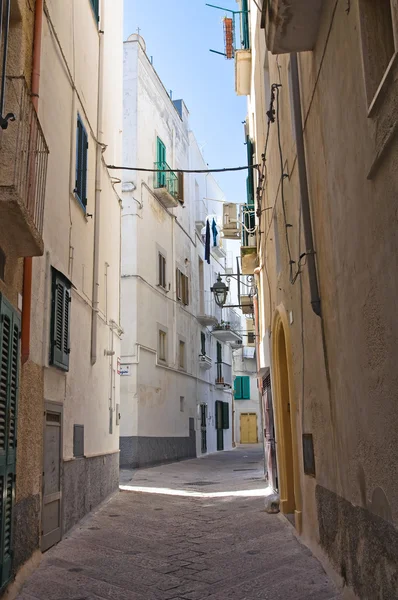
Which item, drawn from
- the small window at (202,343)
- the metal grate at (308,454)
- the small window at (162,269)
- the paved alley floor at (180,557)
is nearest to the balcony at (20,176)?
the paved alley floor at (180,557)

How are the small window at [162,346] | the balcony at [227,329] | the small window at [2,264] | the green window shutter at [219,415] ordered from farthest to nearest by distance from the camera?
the green window shutter at [219,415] → the balcony at [227,329] → the small window at [162,346] → the small window at [2,264]

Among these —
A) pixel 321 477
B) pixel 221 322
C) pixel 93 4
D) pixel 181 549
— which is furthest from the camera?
pixel 221 322

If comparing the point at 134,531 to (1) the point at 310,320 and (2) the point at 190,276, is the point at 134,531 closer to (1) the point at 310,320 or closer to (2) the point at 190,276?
(1) the point at 310,320

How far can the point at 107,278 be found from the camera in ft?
39.7

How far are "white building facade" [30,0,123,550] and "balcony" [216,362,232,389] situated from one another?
1901cm

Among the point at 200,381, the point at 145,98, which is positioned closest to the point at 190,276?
the point at 200,381

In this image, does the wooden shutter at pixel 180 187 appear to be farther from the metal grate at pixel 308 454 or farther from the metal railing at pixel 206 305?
the metal grate at pixel 308 454

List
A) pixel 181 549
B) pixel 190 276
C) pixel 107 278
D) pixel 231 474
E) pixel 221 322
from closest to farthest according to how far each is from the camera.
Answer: pixel 181 549, pixel 107 278, pixel 231 474, pixel 190 276, pixel 221 322

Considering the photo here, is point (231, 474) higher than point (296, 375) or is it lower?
lower

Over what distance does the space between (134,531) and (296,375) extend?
3064mm

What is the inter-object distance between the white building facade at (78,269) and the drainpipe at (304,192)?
2.88 metres

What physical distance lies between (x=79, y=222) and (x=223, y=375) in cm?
2499

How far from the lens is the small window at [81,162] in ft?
31.1

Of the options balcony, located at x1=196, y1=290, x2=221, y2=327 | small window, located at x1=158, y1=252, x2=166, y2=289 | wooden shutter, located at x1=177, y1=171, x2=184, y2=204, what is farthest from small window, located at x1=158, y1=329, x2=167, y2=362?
wooden shutter, located at x1=177, y1=171, x2=184, y2=204
